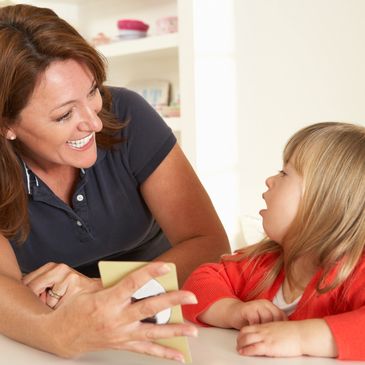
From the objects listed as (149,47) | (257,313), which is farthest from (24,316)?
(149,47)

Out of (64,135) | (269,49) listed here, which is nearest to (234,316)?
(64,135)

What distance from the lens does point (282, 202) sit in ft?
4.04

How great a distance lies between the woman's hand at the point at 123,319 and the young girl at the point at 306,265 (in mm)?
152

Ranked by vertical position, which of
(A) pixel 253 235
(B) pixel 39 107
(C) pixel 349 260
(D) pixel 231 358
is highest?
(B) pixel 39 107

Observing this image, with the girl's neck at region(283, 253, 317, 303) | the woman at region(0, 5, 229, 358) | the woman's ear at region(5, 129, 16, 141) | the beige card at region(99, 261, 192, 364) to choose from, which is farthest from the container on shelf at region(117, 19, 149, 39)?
the beige card at region(99, 261, 192, 364)

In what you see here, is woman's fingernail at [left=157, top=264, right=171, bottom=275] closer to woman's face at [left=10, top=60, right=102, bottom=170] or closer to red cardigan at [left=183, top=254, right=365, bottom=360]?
red cardigan at [left=183, top=254, right=365, bottom=360]

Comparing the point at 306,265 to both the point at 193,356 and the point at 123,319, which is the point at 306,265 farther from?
the point at 123,319

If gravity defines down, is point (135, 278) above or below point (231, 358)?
above

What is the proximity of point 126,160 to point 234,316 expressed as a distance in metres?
0.64

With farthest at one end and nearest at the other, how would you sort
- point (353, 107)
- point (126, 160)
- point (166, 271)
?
point (353, 107) → point (126, 160) → point (166, 271)

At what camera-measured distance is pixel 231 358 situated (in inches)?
41.6

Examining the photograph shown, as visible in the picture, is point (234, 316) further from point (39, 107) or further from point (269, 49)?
point (269, 49)

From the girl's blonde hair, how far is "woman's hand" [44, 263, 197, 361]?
30cm

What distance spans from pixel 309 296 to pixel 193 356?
236 mm
